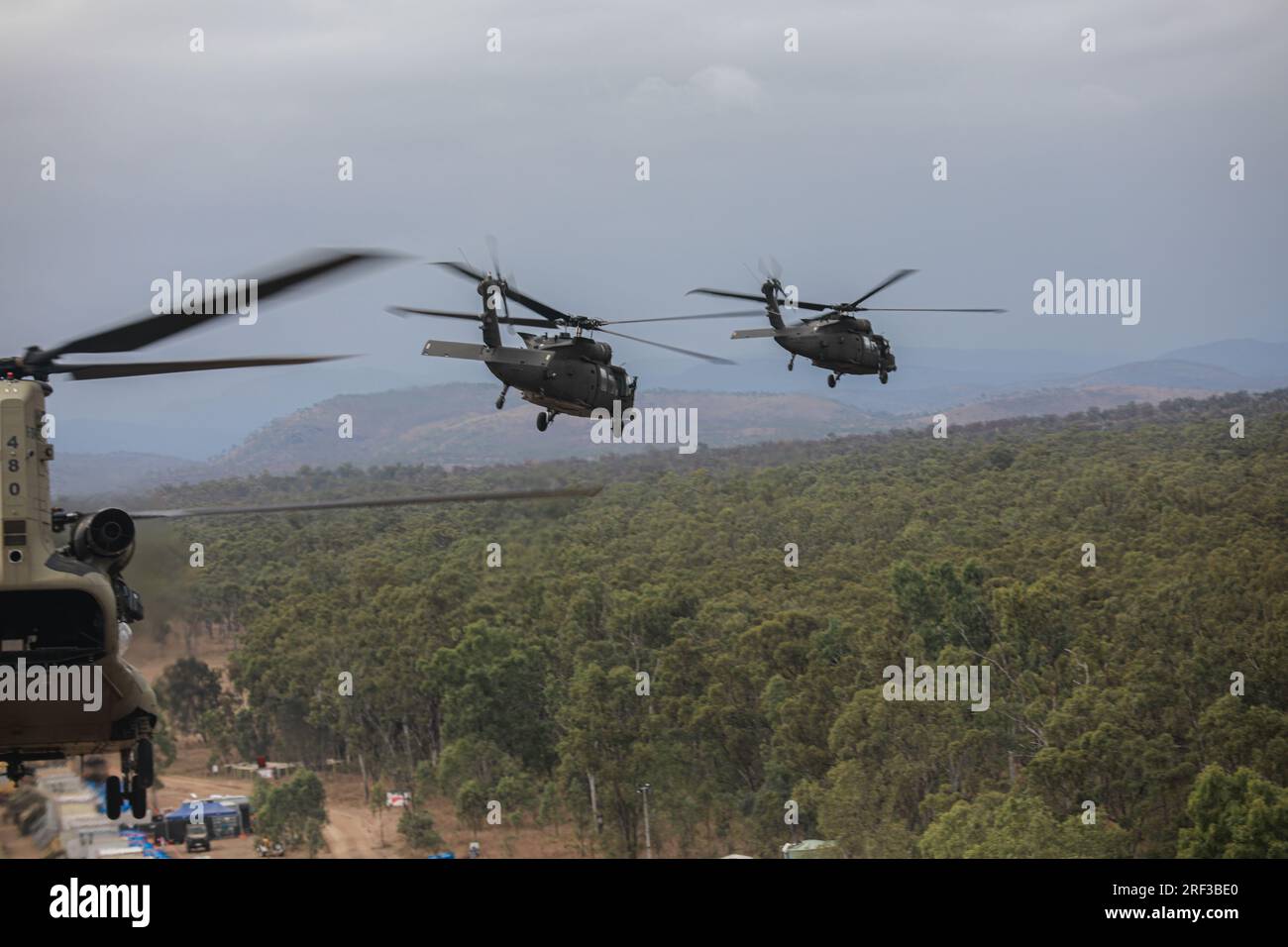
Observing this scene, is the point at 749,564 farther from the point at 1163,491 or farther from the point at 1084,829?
the point at 1084,829

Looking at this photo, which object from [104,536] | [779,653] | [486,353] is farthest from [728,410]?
[104,536]

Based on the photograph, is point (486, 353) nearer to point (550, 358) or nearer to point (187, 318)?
point (550, 358)

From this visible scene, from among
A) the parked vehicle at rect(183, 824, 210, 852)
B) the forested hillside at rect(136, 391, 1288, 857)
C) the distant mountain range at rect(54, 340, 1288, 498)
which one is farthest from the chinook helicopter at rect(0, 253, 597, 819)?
the parked vehicle at rect(183, 824, 210, 852)

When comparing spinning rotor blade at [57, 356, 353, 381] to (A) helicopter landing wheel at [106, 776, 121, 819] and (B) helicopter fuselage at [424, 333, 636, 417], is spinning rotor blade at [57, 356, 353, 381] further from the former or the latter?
(B) helicopter fuselage at [424, 333, 636, 417]

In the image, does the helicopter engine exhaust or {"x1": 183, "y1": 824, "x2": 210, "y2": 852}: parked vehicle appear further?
{"x1": 183, "y1": 824, "x2": 210, "y2": 852}: parked vehicle

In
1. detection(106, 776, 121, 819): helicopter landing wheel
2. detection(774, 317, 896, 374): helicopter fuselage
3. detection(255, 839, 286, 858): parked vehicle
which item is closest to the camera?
detection(106, 776, 121, 819): helicopter landing wheel

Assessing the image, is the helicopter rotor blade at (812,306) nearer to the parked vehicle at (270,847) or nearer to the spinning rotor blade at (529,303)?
the spinning rotor blade at (529,303)
